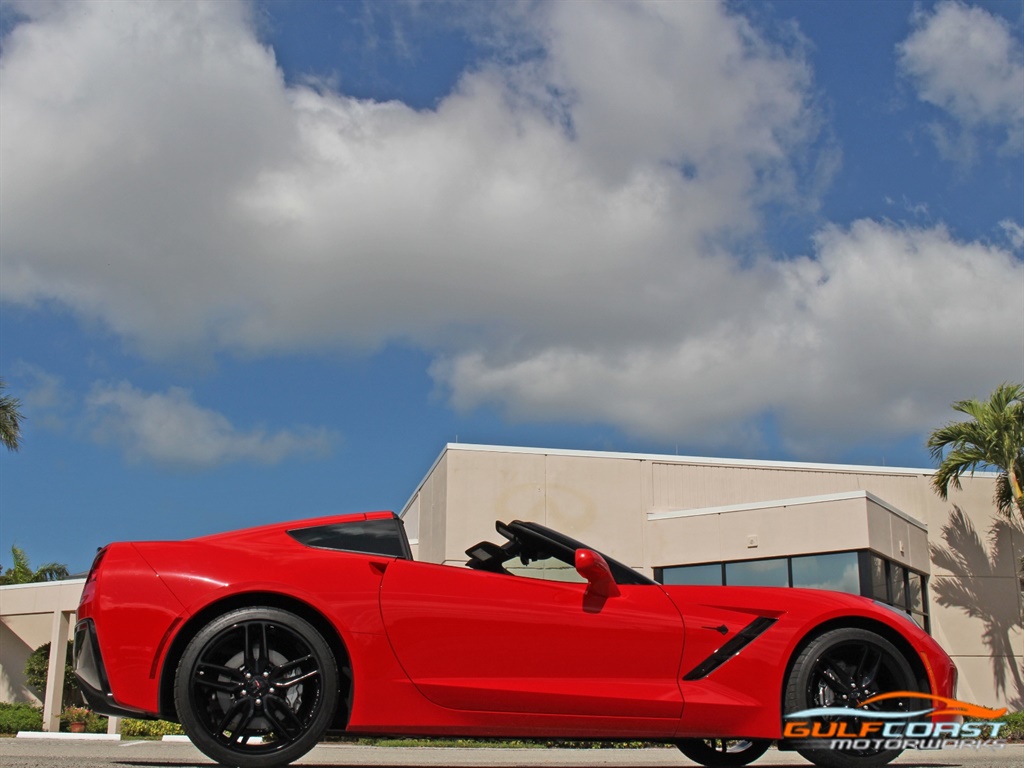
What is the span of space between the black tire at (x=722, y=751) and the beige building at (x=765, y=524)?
1496cm

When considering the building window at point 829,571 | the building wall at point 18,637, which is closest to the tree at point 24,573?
the building wall at point 18,637

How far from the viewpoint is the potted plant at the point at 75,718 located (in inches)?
936

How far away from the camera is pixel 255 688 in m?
4.20

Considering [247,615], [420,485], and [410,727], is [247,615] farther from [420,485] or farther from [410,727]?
[420,485]

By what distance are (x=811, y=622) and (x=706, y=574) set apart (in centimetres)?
1770

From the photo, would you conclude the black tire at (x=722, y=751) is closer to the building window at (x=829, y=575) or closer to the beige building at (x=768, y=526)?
the building window at (x=829, y=575)

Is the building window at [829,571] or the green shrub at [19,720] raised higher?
the building window at [829,571]

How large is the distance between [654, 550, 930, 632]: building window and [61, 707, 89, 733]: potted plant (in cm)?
1377

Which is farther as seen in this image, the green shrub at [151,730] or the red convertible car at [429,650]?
the green shrub at [151,730]

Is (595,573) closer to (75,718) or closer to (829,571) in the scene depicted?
(829,571)

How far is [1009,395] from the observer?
22938mm

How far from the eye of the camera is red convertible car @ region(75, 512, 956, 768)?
4.20 m

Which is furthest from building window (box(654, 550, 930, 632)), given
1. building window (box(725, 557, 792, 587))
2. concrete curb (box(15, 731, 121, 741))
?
concrete curb (box(15, 731, 121, 741))

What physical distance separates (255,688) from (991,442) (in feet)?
71.5
